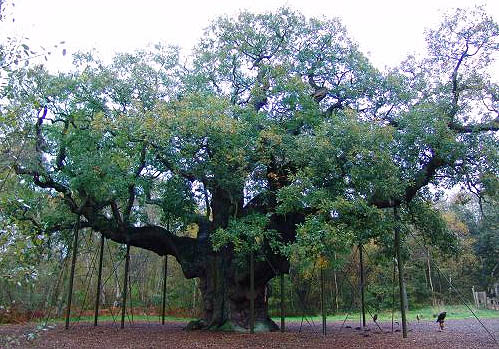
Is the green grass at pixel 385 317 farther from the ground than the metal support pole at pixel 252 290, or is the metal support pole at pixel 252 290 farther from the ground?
the metal support pole at pixel 252 290

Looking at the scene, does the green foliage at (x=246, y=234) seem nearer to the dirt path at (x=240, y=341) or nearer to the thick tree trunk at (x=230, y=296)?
the thick tree trunk at (x=230, y=296)

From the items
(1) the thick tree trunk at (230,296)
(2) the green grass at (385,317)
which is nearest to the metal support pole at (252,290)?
(1) the thick tree trunk at (230,296)

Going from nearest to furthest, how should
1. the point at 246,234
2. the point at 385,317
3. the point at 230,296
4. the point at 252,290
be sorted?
1. the point at 246,234
2. the point at 252,290
3. the point at 230,296
4. the point at 385,317

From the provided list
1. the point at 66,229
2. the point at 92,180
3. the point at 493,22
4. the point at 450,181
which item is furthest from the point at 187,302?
the point at 493,22

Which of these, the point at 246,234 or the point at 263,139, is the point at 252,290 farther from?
the point at 263,139

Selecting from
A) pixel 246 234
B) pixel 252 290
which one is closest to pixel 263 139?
pixel 246 234

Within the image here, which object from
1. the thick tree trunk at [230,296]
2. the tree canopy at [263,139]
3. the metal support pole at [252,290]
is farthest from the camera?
the thick tree trunk at [230,296]

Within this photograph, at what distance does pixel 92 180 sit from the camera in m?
13.4

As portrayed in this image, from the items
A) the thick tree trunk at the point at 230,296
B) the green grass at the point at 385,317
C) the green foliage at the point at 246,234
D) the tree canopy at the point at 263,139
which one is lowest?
the green grass at the point at 385,317

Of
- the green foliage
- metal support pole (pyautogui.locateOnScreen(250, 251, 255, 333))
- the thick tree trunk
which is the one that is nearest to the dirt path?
metal support pole (pyautogui.locateOnScreen(250, 251, 255, 333))

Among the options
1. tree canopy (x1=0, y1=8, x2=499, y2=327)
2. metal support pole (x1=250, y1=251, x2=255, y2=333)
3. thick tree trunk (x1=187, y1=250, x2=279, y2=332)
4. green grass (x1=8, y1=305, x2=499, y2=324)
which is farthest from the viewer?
green grass (x1=8, y1=305, x2=499, y2=324)

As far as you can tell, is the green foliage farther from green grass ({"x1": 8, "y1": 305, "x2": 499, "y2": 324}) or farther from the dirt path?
green grass ({"x1": 8, "y1": 305, "x2": 499, "y2": 324})

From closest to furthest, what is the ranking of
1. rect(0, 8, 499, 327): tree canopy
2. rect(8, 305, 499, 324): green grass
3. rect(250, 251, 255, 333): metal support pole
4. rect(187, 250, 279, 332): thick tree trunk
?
rect(0, 8, 499, 327): tree canopy
rect(250, 251, 255, 333): metal support pole
rect(187, 250, 279, 332): thick tree trunk
rect(8, 305, 499, 324): green grass

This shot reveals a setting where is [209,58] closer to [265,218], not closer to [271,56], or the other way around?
[271,56]
